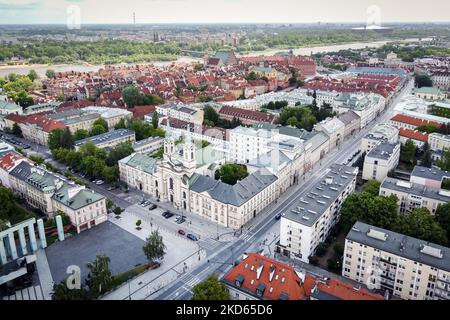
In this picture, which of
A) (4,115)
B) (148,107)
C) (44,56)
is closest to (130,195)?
(148,107)

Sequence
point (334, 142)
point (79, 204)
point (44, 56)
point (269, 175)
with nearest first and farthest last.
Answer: point (79, 204) < point (269, 175) < point (334, 142) < point (44, 56)

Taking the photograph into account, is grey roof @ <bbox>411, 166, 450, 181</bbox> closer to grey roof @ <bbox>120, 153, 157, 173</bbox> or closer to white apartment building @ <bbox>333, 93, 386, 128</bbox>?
white apartment building @ <bbox>333, 93, 386, 128</bbox>

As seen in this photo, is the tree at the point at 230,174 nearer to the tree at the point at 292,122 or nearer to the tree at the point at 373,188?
the tree at the point at 373,188

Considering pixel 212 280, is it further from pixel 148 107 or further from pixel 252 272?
pixel 148 107

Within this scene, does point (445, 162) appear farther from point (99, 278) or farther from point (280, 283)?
point (99, 278)

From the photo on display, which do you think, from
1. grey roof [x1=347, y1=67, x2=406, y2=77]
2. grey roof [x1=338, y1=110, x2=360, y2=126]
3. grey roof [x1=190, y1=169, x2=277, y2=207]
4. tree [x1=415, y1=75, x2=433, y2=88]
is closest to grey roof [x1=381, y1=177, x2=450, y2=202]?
grey roof [x1=190, y1=169, x2=277, y2=207]

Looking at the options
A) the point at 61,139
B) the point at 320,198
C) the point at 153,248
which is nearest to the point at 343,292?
the point at 320,198
